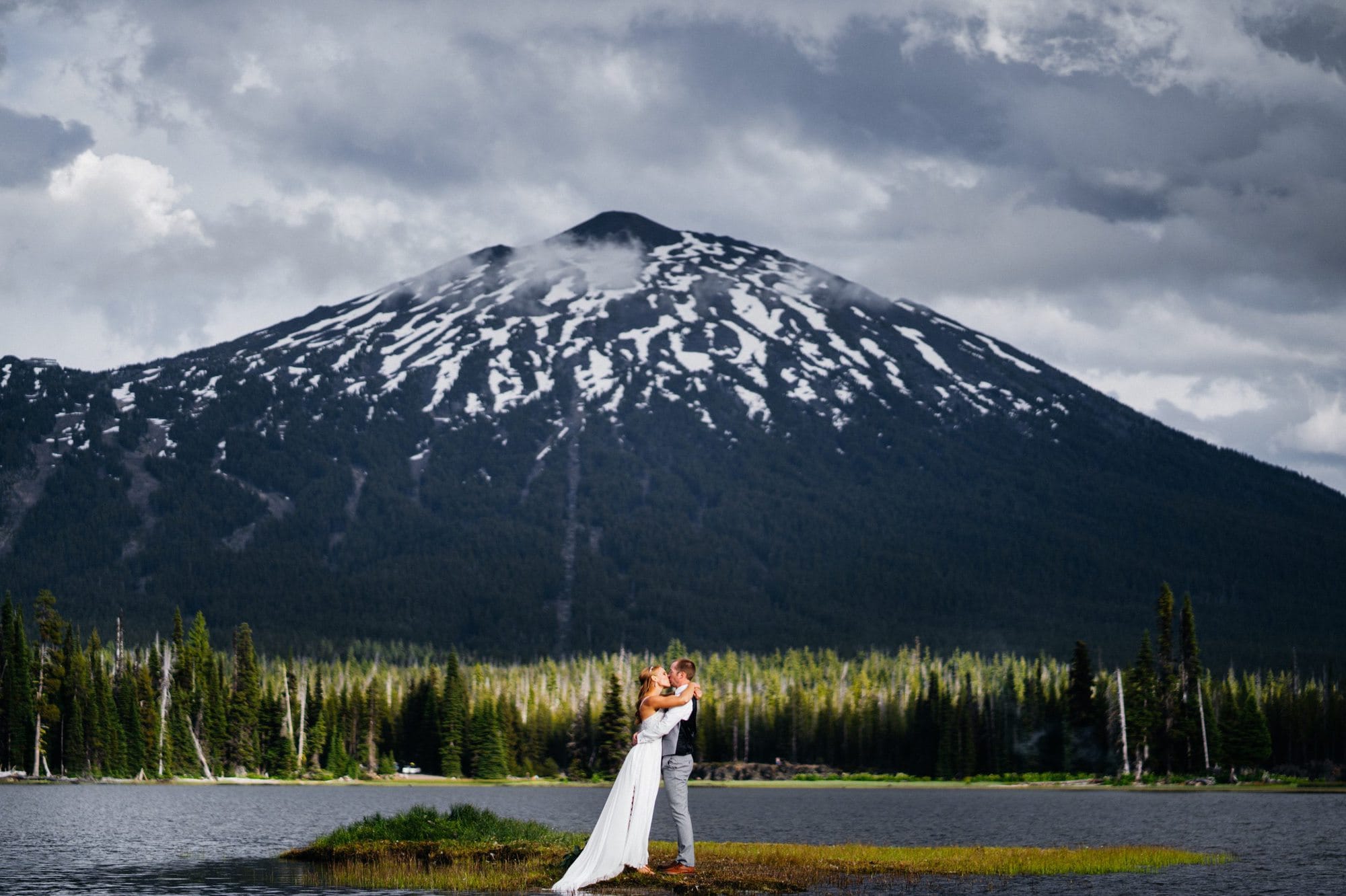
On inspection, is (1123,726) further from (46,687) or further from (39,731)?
(46,687)

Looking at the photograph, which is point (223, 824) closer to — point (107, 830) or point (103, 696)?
point (107, 830)

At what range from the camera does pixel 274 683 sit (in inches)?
6850

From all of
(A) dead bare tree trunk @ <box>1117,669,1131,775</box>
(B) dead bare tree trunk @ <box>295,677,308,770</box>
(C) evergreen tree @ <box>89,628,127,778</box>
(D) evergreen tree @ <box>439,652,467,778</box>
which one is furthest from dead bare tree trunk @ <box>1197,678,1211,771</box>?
(C) evergreen tree @ <box>89,628,127,778</box>

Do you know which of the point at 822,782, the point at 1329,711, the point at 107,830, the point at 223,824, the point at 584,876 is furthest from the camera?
the point at 822,782

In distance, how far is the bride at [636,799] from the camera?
111 ft

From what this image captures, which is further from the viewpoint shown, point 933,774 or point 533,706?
point 533,706

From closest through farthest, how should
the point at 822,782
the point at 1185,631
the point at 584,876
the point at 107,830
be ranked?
the point at 584,876
the point at 107,830
the point at 1185,631
the point at 822,782

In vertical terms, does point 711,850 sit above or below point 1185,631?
below

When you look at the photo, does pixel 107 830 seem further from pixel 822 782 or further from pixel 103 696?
pixel 822 782

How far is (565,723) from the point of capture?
611ft

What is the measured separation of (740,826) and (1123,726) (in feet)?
245

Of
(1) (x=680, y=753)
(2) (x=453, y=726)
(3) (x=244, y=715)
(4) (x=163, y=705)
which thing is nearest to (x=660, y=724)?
(1) (x=680, y=753)

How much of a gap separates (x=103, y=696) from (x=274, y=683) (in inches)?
1564

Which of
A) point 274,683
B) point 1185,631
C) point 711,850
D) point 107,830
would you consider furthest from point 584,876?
point 274,683
